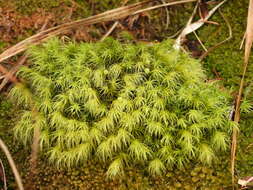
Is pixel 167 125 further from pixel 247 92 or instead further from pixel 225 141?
pixel 247 92

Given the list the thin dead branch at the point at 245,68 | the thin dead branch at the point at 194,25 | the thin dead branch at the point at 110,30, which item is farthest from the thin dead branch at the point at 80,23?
the thin dead branch at the point at 245,68

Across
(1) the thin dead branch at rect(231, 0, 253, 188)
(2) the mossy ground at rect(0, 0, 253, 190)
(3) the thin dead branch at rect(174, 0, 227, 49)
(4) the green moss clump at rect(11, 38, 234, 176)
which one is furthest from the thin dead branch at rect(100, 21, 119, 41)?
(1) the thin dead branch at rect(231, 0, 253, 188)

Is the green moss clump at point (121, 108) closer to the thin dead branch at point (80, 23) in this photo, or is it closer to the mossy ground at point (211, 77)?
the mossy ground at point (211, 77)

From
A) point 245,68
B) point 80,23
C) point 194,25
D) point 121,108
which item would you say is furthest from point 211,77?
point 80,23

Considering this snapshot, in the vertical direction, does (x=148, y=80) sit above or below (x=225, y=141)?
above

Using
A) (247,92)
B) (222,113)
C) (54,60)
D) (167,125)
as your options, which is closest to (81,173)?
(167,125)

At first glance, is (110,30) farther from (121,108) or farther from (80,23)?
(121,108)
